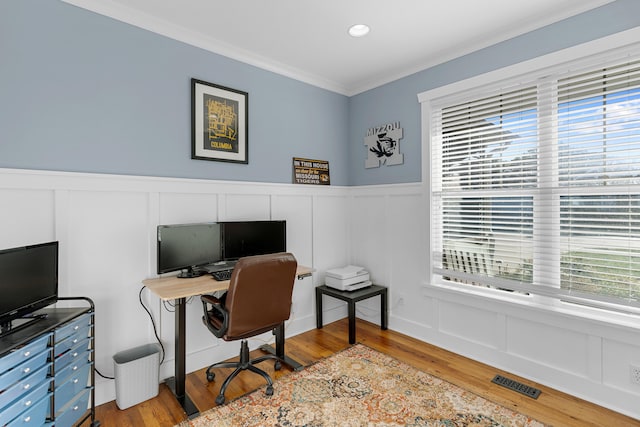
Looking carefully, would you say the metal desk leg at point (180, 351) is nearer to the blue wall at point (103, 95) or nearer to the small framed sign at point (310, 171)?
the blue wall at point (103, 95)

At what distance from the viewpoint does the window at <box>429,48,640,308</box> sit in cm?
208

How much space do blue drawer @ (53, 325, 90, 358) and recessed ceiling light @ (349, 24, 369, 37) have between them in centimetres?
274

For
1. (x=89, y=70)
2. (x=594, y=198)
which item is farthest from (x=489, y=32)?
(x=89, y=70)

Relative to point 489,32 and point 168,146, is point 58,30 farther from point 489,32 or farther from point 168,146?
point 489,32

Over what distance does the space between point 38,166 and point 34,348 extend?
112 cm

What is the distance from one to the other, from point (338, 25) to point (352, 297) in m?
2.36

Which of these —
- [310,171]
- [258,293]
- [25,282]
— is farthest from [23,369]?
[310,171]

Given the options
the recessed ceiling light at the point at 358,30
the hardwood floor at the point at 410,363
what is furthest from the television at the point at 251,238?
the recessed ceiling light at the point at 358,30

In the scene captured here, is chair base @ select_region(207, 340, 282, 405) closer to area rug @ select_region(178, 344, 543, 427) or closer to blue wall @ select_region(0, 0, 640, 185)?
area rug @ select_region(178, 344, 543, 427)

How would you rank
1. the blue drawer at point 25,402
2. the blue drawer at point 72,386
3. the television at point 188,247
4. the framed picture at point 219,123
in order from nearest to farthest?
the blue drawer at point 25,402 → the blue drawer at point 72,386 → the television at point 188,247 → the framed picture at point 219,123

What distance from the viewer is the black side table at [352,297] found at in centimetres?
308

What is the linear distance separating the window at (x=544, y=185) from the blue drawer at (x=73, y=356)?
2.74 metres

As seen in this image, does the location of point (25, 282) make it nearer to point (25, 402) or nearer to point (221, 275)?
point (25, 402)

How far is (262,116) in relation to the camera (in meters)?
3.05
